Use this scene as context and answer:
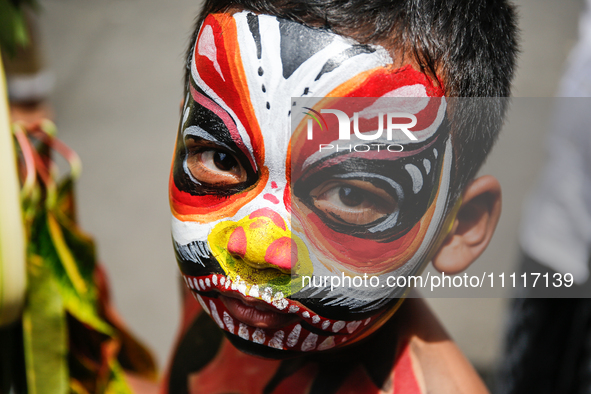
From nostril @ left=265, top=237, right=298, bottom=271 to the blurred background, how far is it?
38cm

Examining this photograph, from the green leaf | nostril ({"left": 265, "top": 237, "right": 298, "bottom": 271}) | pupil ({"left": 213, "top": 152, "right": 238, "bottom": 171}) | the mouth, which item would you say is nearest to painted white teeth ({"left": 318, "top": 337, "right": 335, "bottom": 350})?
the mouth

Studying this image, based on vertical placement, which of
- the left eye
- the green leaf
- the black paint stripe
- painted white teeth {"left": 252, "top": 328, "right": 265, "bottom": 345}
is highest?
the black paint stripe

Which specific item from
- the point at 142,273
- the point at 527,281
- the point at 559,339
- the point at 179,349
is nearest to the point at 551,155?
the point at 527,281

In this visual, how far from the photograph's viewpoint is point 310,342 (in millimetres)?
526

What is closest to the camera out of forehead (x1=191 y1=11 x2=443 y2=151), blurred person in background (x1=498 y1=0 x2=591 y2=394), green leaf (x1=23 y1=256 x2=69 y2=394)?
forehead (x1=191 y1=11 x2=443 y2=151)

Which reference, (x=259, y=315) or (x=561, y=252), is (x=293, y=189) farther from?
(x=561, y=252)

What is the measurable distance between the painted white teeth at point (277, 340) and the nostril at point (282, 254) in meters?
0.08

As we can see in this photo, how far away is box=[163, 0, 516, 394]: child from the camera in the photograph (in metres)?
0.47

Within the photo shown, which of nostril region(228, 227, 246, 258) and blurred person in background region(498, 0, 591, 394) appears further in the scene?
blurred person in background region(498, 0, 591, 394)

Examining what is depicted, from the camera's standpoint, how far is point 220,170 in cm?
53

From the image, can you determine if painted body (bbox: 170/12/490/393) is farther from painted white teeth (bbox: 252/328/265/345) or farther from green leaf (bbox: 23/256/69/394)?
green leaf (bbox: 23/256/69/394)

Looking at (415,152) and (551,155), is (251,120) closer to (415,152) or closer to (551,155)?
(415,152)

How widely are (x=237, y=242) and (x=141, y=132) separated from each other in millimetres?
1738

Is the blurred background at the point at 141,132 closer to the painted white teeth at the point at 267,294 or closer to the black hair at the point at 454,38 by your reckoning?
the black hair at the point at 454,38
